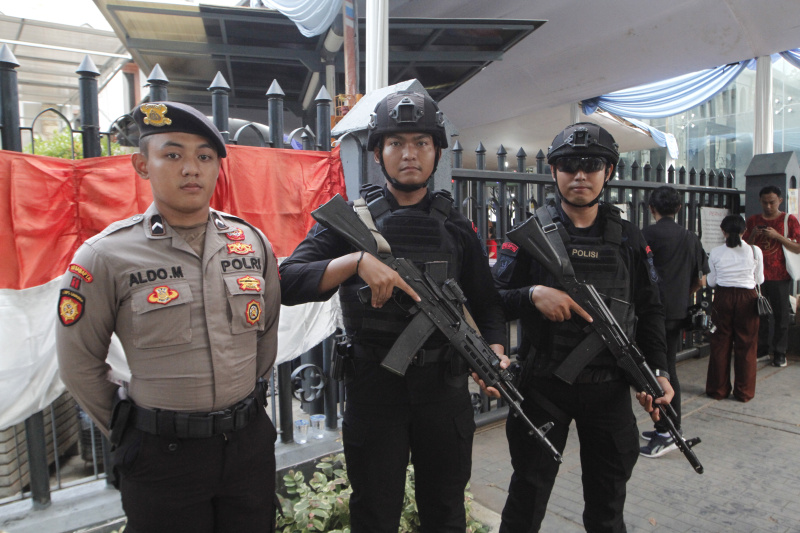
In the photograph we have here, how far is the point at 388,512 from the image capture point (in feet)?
6.15

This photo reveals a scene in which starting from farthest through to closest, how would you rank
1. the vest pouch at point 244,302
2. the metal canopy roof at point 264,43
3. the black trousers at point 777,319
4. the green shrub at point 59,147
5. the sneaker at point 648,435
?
1. the metal canopy roof at point 264,43
2. the black trousers at point 777,319
3. the sneaker at point 648,435
4. the green shrub at point 59,147
5. the vest pouch at point 244,302

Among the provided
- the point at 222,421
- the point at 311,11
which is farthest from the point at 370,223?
the point at 311,11

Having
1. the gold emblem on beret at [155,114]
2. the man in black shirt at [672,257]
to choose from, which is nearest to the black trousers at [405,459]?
the gold emblem on beret at [155,114]

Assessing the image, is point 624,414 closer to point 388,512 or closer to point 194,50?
point 388,512

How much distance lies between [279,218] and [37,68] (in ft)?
45.4

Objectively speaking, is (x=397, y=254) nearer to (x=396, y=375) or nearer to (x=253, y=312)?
(x=396, y=375)

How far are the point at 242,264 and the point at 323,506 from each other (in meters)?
1.56

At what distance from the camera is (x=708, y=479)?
3.42 m

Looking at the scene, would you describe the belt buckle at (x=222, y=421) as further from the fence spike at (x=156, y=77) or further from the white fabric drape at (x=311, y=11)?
the white fabric drape at (x=311, y=11)

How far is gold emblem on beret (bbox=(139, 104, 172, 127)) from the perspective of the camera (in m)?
1.52

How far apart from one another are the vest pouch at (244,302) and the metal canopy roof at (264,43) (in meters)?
6.40

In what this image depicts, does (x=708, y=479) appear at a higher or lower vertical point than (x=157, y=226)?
lower

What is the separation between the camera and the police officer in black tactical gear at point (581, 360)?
216 centimetres

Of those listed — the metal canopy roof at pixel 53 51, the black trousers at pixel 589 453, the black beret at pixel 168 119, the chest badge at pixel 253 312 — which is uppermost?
the metal canopy roof at pixel 53 51
